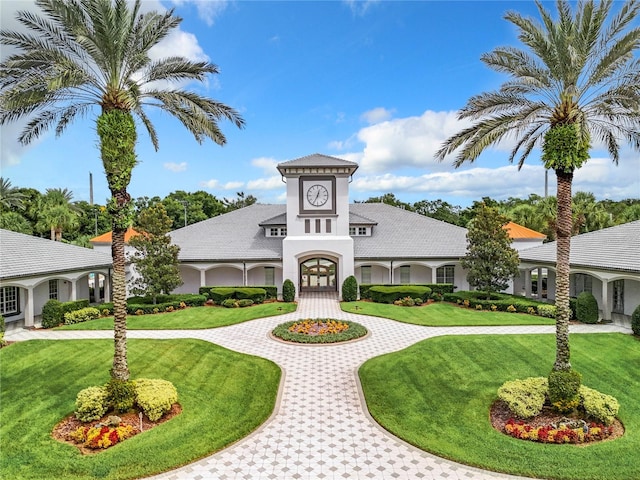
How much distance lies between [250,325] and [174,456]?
14.4 meters

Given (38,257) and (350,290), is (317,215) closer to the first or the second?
(350,290)

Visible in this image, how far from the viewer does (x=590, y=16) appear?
11.8 metres

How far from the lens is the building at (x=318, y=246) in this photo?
33.3 meters

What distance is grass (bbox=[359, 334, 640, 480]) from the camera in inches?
395

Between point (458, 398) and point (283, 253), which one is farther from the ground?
point (283, 253)

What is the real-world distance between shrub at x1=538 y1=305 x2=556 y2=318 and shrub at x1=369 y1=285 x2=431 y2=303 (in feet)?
25.3

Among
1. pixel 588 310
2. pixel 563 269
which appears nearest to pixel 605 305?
pixel 588 310

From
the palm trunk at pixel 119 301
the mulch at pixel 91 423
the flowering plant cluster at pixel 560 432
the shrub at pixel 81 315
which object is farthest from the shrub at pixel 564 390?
the shrub at pixel 81 315

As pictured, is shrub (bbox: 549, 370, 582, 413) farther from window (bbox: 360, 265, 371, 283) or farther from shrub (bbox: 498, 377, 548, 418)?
window (bbox: 360, 265, 371, 283)

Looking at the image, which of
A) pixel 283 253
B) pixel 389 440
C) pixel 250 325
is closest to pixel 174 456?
pixel 389 440

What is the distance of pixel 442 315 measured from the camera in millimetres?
26703

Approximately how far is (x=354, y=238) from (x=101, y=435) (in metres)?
27.7

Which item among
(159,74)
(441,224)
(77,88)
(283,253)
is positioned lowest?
(283,253)

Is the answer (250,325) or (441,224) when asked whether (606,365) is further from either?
(441,224)
